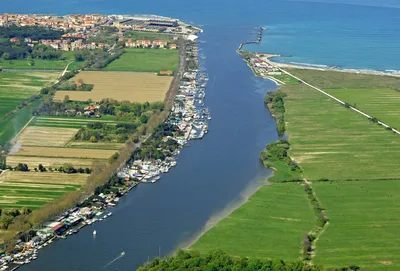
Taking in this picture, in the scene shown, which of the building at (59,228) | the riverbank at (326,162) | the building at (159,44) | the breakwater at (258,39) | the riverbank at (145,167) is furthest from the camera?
the breakwater at (258,39)

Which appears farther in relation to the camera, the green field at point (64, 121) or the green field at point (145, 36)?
the green field at point (145, 36)

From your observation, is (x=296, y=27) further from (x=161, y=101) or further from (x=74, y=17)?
(x=161, y=101)

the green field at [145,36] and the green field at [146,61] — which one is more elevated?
the green field at [145,36]

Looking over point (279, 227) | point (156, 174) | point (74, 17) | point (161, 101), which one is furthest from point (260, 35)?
point (279, 227)

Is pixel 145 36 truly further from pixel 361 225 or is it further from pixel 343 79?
pixel 361 225

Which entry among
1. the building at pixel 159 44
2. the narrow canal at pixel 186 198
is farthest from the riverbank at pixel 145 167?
the building at pixel 159 44

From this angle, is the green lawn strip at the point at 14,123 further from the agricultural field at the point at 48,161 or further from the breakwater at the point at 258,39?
the breakwater at the point at 258,39

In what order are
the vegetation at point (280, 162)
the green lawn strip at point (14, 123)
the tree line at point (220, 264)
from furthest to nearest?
1. the green lawn strip at point (14, 123)
2. the vegetation at point (280, 162)
3. the tree line at point (220, 264)
